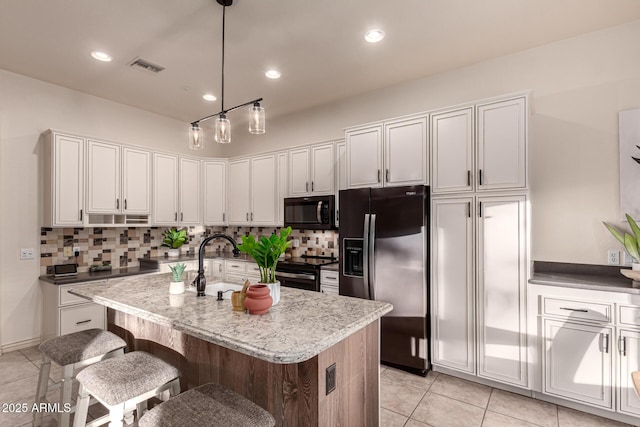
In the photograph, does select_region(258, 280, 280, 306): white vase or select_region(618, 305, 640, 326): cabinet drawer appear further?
select_region(618, 305, 640, 326): cabinet drawer

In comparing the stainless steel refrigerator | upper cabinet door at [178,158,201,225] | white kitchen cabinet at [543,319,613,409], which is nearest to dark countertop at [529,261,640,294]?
white kitchen cabinet at [543,319,613,409]

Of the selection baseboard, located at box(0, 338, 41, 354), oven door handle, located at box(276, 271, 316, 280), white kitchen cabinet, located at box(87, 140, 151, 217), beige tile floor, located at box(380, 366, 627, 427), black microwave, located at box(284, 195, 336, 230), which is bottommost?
beige tile floor, located at box(380, 366, 627, 427)

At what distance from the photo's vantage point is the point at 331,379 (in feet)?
4.64

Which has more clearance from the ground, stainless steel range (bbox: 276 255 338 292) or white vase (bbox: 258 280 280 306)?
white vase (bbox: 258 280 280 306)

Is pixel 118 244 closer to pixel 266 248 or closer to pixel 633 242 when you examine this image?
pixel 266 248

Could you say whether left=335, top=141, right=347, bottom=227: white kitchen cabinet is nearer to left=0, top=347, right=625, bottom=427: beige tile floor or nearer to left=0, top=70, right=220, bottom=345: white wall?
left=0, top=347, right=625, bottom=427: beige tile floor

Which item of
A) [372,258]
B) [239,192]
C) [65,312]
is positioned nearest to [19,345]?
[65,312]

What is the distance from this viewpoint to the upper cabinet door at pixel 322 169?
397cm

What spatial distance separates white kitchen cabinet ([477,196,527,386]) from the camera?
2533 millimetres

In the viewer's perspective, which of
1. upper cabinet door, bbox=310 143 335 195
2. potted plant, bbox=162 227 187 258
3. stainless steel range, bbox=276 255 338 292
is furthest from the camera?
potted plant, bbox=162 227 187 258

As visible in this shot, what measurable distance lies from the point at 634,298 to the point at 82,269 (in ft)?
17.5

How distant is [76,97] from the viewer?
391cm

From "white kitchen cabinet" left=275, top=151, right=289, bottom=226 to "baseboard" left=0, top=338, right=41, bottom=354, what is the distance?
3010mm

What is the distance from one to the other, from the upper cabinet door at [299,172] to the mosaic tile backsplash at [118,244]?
616mm
